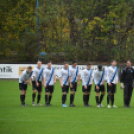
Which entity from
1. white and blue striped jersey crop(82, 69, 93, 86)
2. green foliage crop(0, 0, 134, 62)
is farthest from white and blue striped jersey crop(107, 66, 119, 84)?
green foliage crop(0, 0, 134, 62)

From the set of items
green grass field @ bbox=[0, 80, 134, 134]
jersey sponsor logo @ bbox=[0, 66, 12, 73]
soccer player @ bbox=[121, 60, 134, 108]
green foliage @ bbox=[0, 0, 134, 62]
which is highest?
green foliage @ bbox=[0, 0, 134, 62]

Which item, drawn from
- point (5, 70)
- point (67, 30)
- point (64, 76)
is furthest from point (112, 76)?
point (67, 30)

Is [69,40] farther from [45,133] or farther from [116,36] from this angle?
[45,133]

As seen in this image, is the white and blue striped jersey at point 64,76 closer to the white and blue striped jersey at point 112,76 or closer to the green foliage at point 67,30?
the white and blue striped jersey at point 112,76

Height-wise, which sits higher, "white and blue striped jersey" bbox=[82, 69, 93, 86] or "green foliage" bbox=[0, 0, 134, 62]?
"green foliage" bbox=[0, 0, 134, 62]

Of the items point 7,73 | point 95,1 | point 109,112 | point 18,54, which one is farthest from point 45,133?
point 95,1

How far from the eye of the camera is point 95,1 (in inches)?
1303

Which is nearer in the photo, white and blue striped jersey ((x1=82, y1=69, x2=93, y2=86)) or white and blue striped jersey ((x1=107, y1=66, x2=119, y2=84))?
white and blue striped jersey ((x1=107, y1=66, x2=119, y2=84))

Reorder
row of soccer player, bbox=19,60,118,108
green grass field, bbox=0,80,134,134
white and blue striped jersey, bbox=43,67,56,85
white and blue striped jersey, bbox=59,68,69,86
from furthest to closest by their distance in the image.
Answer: white and blue striped jersey, bbox=43,67,56,85
white and blue striped jersey, bbox=59,68,69,86
row of soccer player, bbox=19,60,118,108
green grass field, bbox=0,80,134,134

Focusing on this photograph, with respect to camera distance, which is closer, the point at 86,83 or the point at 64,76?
the point at 64,76

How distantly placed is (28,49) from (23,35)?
129 centimetres

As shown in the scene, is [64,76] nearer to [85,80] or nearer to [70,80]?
[70,80]

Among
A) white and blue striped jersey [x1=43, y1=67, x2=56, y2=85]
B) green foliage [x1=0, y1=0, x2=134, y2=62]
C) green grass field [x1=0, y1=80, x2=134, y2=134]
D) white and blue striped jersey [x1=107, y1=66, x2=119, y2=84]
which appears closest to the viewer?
green grass field [x1=0, y1=80, x2=134, y2=134]

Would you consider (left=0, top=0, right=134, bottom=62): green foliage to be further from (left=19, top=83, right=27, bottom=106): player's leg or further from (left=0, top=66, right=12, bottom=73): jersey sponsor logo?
(left=19, top=83, right=27, bottom=106): player's leg
